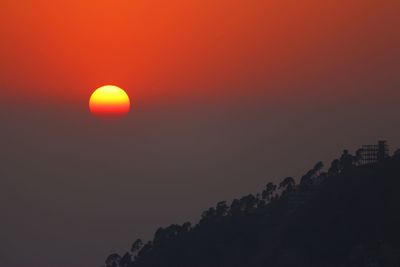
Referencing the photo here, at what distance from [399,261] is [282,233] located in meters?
36.2

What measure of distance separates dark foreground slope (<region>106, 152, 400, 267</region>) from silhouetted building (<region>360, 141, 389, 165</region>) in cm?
201

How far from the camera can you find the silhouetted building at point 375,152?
191500mm

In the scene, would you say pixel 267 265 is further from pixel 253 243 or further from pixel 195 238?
pixel 195 238

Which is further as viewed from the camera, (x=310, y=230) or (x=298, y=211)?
(x=298, y=211)

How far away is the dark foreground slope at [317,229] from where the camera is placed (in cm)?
15825

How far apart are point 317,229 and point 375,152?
2994cm

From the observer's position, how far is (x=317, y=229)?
167875 mm

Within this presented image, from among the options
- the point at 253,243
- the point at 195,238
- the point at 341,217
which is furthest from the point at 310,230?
the point at 195,238

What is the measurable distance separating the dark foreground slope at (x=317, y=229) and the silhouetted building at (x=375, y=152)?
79.3 inches

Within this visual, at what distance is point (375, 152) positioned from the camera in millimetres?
193750

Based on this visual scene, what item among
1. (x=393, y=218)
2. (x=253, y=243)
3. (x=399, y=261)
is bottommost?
(x=399, y=261)

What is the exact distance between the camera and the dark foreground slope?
15825 centimetres

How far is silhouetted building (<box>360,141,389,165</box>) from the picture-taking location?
19150 cm

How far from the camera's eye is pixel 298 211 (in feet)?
593
